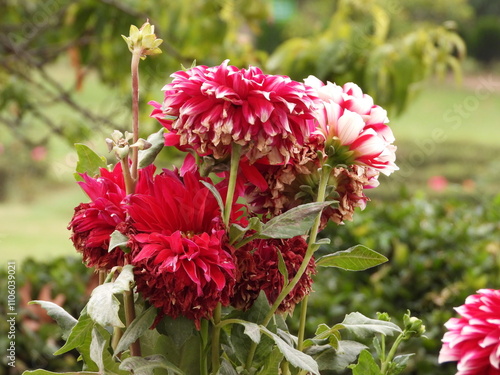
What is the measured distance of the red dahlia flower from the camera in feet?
1.59

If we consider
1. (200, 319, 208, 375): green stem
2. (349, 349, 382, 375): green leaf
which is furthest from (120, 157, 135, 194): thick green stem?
(349, 349, 382, 375): green leaf

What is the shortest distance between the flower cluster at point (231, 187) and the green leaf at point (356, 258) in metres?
0.02

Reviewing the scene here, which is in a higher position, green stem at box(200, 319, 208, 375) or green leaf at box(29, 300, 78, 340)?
green leaf at box(29, 300, 78, 340)

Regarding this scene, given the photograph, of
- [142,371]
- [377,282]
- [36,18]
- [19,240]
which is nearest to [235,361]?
[142,371]

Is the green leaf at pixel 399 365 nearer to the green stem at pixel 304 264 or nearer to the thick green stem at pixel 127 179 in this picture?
the green stem at pixel 304 264

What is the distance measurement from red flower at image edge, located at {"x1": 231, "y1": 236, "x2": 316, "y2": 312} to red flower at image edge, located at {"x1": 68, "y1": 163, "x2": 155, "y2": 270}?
8 centimetres

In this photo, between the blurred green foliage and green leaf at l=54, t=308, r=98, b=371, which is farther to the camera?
the blurred green foliage

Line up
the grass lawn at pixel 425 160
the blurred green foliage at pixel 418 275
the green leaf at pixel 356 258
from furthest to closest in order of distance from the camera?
the grass lawn at pixel 425 160 → the blurred green foliage at pixel 418 275 → the green leaf at pixel 356 258

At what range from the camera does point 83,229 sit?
513 mm

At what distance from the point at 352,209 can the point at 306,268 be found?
58 mm

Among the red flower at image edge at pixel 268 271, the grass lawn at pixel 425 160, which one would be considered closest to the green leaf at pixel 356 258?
the red flower at image edge at pixel 268 271

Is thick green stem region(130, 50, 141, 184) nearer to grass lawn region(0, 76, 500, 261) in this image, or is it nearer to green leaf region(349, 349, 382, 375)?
green leaf region(349, 349, 382, 375)

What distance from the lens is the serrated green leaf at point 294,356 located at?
507mm

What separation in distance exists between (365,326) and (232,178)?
17cm
